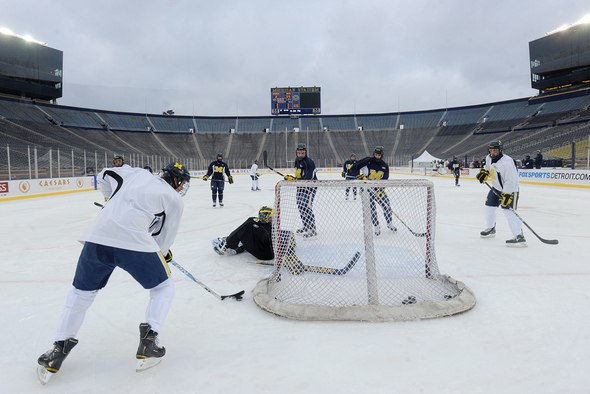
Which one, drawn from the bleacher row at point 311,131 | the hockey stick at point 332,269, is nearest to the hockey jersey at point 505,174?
the hockey stick at point 332,269

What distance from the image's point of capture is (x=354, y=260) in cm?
369

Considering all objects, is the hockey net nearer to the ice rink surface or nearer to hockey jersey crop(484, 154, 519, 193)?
the ice rink surface

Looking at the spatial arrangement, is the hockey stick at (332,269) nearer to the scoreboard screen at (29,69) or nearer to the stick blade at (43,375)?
the stick blade at (43,375)

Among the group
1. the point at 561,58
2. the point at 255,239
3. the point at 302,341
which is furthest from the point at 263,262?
the point at 561,58

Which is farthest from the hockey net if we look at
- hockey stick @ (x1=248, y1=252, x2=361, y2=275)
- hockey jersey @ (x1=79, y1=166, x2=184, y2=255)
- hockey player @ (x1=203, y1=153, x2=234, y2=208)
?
hockey player @ (x1=203, y1=153, x2=234, y2=208)

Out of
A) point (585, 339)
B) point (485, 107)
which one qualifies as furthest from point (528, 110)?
point (585, 339)

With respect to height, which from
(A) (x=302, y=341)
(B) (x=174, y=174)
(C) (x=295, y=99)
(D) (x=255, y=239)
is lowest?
(A) (x=302, y=341)

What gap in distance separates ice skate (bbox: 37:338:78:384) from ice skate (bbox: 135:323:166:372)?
1.25 feet

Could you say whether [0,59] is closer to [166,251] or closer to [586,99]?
[166,251]

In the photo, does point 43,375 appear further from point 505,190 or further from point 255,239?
point 505,190

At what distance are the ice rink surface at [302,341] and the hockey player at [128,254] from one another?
18cm

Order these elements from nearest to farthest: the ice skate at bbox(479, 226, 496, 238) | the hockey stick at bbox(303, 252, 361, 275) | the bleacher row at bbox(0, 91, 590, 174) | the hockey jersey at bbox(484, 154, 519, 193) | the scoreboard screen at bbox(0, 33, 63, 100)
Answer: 1. the hockey stick at bbox(303, 252, 361, 275)
2. the hockey jersey at bbox(484, 154, 519, 193)
3. the ice skate at bbox(479, 226, 496, 238)
4. the bleacher row at bbox(0, 91, 590, 174)
5. the scoreboard screen at bbox(0, 33, 63, 100)

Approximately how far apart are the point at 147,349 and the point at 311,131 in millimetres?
47242

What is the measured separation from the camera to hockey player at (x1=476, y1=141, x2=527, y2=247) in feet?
15.6
